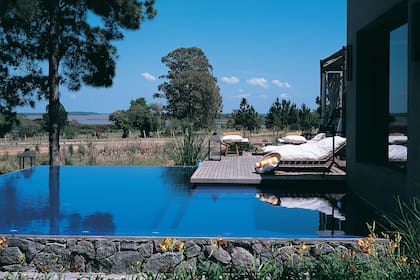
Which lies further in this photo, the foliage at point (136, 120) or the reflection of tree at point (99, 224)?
the foliage at point (136, 120)

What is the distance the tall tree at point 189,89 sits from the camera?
137 feet

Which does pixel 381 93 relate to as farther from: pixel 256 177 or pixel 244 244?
pixel 244 244

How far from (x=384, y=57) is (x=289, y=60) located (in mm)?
27387

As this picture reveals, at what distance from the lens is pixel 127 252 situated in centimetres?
457

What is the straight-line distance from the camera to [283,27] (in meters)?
29.4

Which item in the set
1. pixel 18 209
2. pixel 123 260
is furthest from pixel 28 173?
pixel 123 260

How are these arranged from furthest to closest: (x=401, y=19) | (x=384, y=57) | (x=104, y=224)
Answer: (x=384, y=57), (x=401, y=19), (x=104, y=224)

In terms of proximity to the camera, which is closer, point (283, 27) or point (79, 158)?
point (79, 158)

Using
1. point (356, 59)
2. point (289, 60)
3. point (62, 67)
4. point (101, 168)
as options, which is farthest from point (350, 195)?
point (289, 60)

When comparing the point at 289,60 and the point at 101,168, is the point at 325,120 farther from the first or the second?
the point at 289,60

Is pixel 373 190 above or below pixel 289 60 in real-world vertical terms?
below

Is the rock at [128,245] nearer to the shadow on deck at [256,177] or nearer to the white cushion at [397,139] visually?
the white cushion at [397,139]

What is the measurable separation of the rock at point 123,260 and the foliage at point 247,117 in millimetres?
17905

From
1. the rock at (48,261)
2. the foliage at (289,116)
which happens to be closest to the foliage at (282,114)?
the foliage at (289,116)
